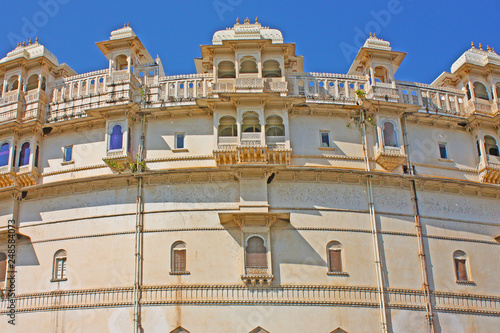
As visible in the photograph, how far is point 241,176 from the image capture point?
25688mm

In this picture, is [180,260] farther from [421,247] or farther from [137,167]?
[421,247]

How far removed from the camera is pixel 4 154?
2853cm

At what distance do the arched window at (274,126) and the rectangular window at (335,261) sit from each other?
5540mm

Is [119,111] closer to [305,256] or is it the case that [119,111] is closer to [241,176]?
[241,176]

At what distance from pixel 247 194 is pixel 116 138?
20.9 ft

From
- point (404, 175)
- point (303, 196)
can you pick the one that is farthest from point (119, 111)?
point (404, 175)

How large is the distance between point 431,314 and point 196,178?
11.0 meters

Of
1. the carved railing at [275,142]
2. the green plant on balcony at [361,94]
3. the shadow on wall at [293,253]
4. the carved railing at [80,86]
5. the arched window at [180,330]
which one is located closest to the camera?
the arched window at [180,330]

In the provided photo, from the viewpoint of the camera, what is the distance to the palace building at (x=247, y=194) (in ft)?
80.1

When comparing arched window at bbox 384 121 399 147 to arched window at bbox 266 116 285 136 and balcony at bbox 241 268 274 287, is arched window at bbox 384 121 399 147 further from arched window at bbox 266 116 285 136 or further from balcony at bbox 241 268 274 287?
balcony at bbox 241 268 274 287

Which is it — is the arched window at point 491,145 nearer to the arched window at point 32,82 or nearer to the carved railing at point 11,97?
the arched window at point 32,82

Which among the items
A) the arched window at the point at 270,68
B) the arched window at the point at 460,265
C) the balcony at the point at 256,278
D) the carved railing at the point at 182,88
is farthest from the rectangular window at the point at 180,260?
the arched window at the point at 460,265

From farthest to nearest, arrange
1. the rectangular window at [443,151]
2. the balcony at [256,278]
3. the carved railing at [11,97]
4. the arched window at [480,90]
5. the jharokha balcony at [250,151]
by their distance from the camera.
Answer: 1. the arched window at [480,90]
2. the carved railing at [11,97]
3. the rectangular window at [443,151]
4. the jharokha balcony at [250,151]
5. the balcony at [256,278]

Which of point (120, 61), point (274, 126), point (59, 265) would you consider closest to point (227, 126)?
point (274, 126)
